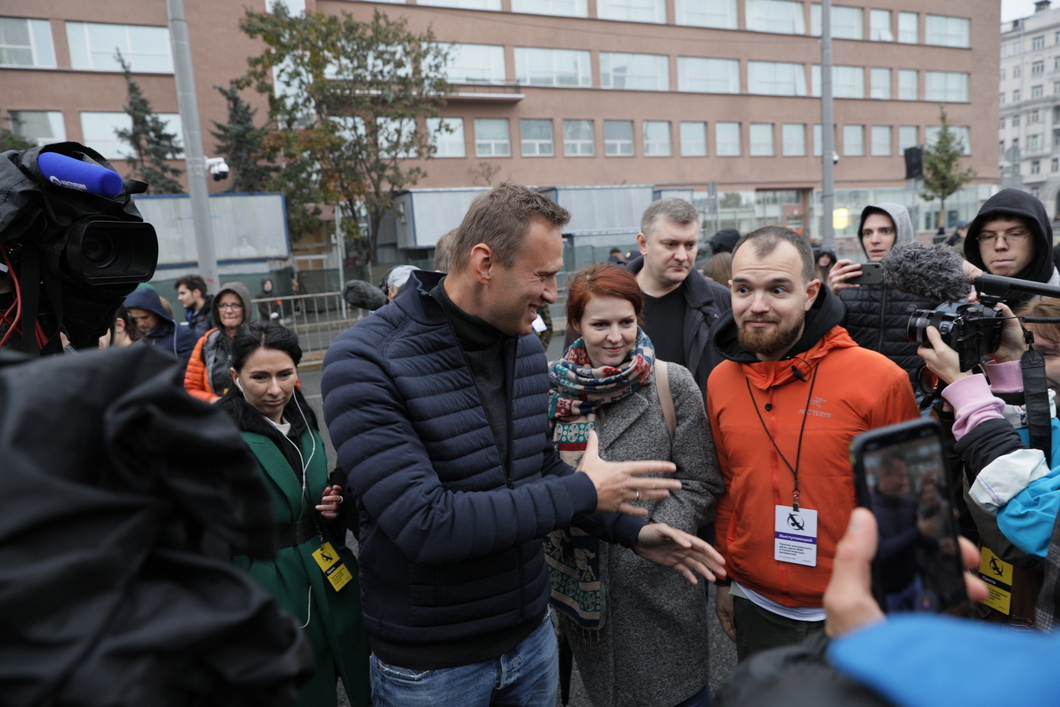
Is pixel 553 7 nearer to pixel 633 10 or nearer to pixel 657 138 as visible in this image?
pixel 633 10

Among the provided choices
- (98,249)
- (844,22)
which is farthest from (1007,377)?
(844,22)

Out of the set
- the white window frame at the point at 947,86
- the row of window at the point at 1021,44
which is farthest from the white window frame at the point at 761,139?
the row of window at the point at 1021,44

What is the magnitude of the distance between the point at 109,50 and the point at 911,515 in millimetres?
32824

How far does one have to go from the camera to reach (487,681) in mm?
1878

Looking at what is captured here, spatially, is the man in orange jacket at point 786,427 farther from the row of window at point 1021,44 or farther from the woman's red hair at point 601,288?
the row of window at point 1021,44

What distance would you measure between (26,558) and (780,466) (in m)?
2.11

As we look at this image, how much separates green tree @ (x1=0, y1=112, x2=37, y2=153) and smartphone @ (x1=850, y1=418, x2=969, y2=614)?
26741 millimetres

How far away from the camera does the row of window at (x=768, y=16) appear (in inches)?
1293

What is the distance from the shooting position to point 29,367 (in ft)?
2.33

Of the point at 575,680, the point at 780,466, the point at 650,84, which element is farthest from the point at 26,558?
the point at 650,84

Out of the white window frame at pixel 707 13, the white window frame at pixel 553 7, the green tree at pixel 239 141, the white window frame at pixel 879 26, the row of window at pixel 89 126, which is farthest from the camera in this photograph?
the white window frame at pixel 879 26

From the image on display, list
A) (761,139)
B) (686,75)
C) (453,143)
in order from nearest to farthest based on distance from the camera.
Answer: (453,143) → (686,75) → (761,139)

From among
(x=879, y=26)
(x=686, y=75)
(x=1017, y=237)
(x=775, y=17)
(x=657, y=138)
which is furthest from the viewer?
(x=879, y=26)

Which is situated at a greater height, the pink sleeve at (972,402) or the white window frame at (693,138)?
the white window frame at (693,138)
